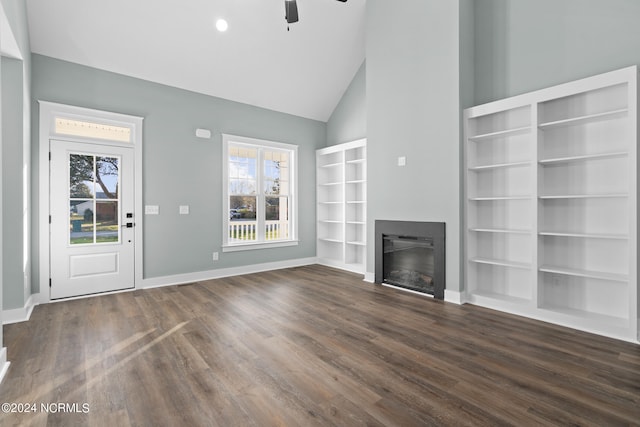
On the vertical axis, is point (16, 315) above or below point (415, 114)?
below

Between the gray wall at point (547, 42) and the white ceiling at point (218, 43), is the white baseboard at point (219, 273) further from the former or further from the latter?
the gray wall at point (547, 42)

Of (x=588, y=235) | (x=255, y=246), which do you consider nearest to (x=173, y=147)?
(x=255, y=246)

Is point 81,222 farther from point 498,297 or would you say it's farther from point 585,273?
point 585,273

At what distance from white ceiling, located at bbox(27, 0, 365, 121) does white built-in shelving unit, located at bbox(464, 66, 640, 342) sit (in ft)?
9.30

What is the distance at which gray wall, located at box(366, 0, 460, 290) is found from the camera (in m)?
3.99

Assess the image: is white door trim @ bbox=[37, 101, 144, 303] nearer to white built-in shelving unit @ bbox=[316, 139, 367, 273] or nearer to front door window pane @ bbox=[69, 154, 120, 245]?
front door window pane @ bbox=[69, 154, 120, 245]

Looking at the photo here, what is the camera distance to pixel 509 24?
3.80 meters

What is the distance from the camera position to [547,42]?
3506mm

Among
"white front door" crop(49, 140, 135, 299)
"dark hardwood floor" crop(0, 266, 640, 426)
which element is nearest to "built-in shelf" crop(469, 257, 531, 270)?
"dark hardwood floor" crop(0, 266, 640, 426)

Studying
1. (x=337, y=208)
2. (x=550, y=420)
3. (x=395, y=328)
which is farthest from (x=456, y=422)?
(x=337, y=208)

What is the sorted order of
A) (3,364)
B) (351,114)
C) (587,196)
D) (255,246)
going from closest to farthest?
(3,364) < (587,196) < (255,246) < (351,114)

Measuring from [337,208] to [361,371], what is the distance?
4.54 metres

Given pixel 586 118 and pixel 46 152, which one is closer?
pixel 586 118

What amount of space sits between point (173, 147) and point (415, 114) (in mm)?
3716
